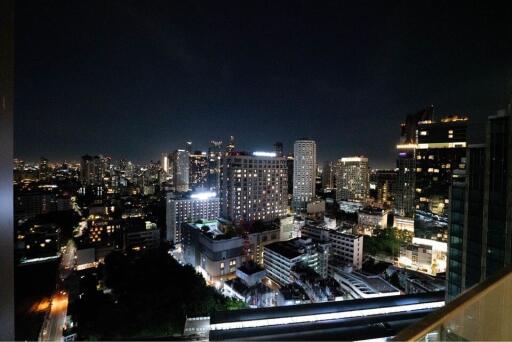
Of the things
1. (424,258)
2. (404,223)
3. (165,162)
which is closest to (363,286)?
(424,258)

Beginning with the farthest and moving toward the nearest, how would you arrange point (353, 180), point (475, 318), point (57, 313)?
point (353, 180)
point (57, 313)
point (475, 318)

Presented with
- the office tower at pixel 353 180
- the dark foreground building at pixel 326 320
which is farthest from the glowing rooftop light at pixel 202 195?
the office tower at pixel 353 180

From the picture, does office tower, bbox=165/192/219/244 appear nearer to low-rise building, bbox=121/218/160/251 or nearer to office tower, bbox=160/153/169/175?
low-rise building, bbox=121/218/160/251

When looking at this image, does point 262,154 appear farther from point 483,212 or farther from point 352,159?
point 352,159

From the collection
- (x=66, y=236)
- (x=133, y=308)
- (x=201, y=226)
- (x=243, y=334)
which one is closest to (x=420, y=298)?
(x=243, y=334)

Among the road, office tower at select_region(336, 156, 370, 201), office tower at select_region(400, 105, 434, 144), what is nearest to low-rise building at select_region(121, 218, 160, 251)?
the road

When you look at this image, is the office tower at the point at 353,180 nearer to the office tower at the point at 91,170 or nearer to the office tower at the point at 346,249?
the office tower at the point at 346,249

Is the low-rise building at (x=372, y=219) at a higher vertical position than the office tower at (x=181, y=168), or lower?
lower
